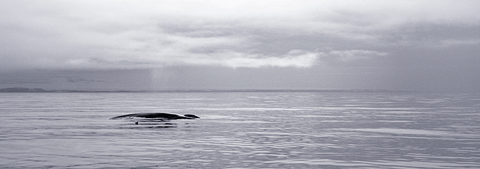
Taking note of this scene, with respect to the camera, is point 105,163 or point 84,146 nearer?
point 105,163

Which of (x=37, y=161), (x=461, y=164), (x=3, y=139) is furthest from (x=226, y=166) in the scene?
(x=3, y=139)

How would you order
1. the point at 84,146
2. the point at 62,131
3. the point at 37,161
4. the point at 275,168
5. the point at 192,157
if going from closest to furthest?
1. the point at 275,168
2. the point at 37,161
3. the point at 192,157
4. the point at 84,146
5. the point at 62,131

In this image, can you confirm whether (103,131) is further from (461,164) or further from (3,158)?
(461,164)

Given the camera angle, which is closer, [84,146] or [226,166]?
[226,166]

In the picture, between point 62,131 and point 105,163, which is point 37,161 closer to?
point 105,163

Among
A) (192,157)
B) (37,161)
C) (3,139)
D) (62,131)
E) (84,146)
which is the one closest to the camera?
(37,161)

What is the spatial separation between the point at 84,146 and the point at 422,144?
56.1ft

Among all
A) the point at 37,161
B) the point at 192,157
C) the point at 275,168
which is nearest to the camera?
the point at 275,168

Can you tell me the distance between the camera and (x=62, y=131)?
118 feet

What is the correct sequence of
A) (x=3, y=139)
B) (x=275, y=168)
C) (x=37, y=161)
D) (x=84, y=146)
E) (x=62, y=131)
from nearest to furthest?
(x=275, y=168), (x=37, y=161), (x=84, y=146), (x=3, y=139), (x=62, y=131)

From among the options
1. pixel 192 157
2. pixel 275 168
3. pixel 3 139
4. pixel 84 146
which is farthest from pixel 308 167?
pixel 3 139

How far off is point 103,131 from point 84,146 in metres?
9.69

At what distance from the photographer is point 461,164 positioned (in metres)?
20.6

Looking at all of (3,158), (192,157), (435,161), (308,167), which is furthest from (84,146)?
(435,161)
